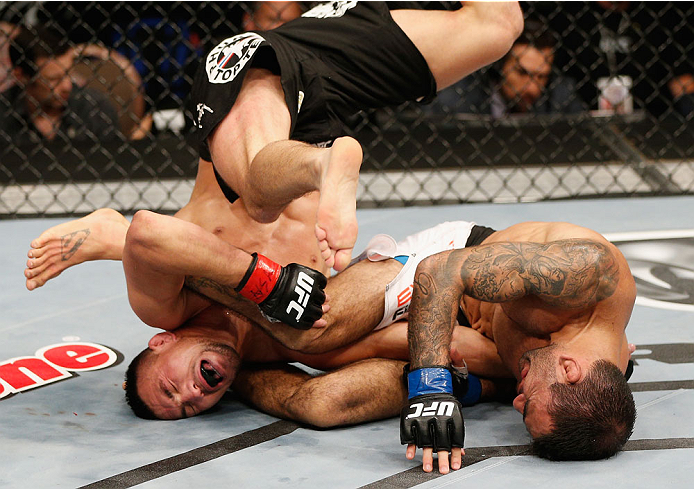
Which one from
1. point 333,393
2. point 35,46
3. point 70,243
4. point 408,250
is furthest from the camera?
point 35,46

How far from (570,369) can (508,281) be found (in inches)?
7.8

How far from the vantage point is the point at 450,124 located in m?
4.01

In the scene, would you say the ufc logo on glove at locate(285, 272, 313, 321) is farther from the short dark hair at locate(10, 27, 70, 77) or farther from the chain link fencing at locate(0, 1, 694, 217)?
the short dark hair at locate(10, 27, 70, 77)

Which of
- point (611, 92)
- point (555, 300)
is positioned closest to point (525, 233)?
point (555, 300)

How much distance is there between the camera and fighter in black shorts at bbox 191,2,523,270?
69.3 inches

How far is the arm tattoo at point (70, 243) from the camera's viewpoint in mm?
2020

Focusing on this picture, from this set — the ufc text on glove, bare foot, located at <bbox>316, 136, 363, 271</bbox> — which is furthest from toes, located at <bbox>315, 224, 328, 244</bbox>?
the ufc text on glove

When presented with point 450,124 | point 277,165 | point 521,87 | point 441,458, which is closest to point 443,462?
point 441,458

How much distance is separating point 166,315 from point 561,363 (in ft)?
2.75

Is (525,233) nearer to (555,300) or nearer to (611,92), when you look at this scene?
(555,300)

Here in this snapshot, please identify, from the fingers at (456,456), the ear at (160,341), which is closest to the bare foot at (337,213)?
the fingers at (456,456)

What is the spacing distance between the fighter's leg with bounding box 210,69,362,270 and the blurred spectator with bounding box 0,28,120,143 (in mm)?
2176

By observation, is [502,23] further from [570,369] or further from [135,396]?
[135,396]

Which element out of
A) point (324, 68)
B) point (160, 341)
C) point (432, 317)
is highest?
point (324, 68)
